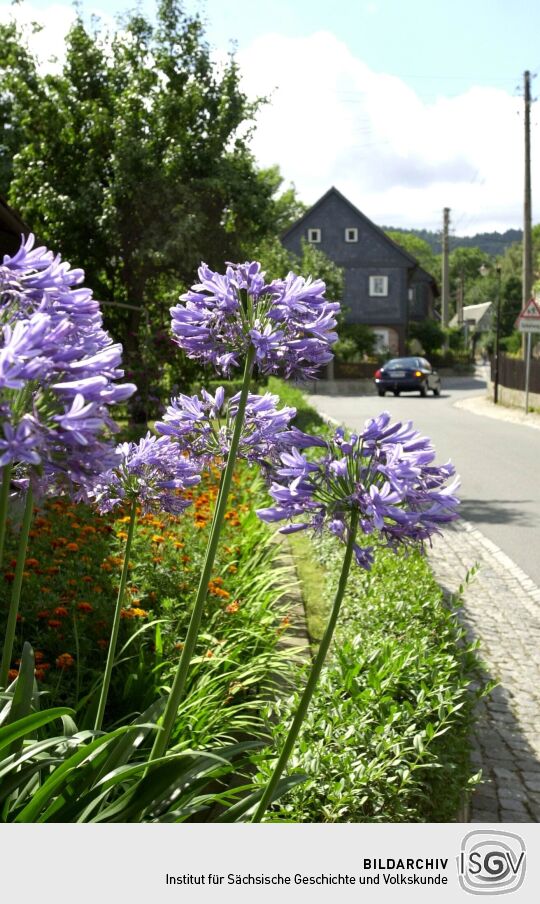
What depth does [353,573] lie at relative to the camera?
6926mm

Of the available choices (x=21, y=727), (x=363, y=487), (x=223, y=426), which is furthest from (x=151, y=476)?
(x=363, y=487)

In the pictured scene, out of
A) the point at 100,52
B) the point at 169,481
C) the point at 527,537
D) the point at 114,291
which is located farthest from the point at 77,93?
the point at 169,481

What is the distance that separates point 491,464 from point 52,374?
54.6 feet

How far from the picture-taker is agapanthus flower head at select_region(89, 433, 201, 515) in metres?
3.12

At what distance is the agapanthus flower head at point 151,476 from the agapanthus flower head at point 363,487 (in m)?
0.81

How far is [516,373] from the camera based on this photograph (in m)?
35.3

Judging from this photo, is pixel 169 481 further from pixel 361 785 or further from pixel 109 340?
pixel 361 785

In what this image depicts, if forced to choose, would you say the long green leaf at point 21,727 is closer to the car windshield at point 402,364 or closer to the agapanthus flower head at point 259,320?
the agapanthus flower head at point 259,320

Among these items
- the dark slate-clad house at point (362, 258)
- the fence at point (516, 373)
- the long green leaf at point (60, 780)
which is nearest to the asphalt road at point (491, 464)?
the fence at point (516, 373)

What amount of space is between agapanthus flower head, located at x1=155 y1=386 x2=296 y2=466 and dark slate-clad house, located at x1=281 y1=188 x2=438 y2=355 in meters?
55.7

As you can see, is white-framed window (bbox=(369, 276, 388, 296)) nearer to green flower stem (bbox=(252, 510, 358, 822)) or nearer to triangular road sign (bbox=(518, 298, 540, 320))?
triangular road sign (bbox=(518, 298, 540, 320))

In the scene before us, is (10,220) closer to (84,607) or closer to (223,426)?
(84,607)
